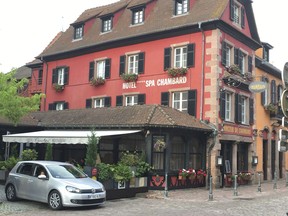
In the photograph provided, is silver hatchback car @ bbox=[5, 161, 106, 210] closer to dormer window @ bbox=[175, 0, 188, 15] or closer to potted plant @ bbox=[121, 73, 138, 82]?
potted plant @ bbox=[121, 73, 138, 82]

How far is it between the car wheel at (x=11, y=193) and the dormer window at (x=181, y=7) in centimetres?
1458

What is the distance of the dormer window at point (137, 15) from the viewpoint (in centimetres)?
2555

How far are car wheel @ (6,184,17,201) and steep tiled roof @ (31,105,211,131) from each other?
6.45m

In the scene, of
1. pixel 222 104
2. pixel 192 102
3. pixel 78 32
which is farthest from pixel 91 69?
pixel 222 104

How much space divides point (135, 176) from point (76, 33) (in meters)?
15.7

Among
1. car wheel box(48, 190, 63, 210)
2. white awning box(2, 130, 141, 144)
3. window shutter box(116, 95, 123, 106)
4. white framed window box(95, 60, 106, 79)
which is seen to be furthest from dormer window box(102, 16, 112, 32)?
car wheel box(48, 190, 63, 210)

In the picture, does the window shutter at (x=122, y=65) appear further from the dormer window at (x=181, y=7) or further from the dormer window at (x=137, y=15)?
the dormer window at (x=181, y=7)

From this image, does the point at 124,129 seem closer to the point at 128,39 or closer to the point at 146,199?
the point at 146,199

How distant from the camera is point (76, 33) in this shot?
1156 inches

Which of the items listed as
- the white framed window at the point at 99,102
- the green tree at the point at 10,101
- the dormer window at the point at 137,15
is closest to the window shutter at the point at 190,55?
the dormer window at the point at 137,15

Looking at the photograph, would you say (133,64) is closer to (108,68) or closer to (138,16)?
(108,68)

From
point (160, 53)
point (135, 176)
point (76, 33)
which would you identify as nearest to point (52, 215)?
point (135, 176)

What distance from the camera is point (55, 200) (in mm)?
12031

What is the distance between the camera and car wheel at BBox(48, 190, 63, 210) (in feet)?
39.1
